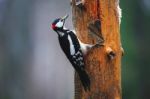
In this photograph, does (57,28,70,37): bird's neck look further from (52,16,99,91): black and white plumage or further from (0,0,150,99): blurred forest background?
(0,0,150,99): blurred forest background

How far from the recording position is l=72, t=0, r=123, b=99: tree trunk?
6.62m

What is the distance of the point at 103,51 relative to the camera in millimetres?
6629

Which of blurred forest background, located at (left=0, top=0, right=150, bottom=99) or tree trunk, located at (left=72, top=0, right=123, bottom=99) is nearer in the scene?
tree trunk, located at (left=72, top=0, right=123, bottom=99)

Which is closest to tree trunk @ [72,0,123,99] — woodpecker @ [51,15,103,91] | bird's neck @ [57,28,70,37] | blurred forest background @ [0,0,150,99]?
woodpecker @ [51,15,103,91]

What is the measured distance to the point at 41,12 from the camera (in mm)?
16125

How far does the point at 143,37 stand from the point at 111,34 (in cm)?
1052

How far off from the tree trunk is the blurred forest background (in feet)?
27.5

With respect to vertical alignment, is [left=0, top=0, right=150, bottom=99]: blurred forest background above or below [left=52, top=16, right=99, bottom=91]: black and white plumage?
below

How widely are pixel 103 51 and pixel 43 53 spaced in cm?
907

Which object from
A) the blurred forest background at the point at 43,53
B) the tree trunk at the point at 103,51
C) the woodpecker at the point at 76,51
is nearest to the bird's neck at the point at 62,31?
the woodpecker at the point at 76,51

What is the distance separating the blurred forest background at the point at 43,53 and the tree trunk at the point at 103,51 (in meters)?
8.39

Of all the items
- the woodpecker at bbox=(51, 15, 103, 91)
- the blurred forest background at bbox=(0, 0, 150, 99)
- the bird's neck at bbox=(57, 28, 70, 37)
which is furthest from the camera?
the blurred forest background at bbox=(0, 0, 150, 99)

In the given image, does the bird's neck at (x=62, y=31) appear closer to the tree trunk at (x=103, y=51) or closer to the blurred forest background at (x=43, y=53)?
the tree trunk at (x=103, y=51)

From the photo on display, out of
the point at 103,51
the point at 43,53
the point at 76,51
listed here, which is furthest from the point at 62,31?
the point at 43,53
